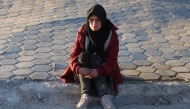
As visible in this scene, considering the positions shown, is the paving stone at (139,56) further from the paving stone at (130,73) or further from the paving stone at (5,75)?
the paving stone at (5,75)

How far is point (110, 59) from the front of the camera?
417 centimetres

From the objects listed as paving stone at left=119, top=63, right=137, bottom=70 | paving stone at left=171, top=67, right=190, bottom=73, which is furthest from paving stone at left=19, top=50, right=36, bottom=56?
paving stone at left=171, top=67, right=190, bottom=73

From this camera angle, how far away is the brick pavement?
4805 millimetres

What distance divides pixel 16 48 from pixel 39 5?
3.18 m

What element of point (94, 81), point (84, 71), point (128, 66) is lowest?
point (128, 66)

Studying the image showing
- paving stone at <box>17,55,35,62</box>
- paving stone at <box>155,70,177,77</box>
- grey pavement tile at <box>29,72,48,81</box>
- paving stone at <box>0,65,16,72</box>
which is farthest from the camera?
paving stone at <box>17,55,35,62</box>

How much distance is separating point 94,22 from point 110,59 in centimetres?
44

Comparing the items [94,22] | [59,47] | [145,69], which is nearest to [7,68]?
[59,47]

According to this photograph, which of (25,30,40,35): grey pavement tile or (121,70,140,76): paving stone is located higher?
(121,70,140,76): paving stone

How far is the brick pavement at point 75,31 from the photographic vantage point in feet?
15.8

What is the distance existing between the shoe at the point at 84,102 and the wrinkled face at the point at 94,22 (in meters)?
0.73

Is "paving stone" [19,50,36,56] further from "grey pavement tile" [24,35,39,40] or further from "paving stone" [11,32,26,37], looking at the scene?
"paving stone" [11,32,26,37]

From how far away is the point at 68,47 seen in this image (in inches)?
221

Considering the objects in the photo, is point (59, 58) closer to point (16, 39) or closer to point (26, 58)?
point (26, 58)
